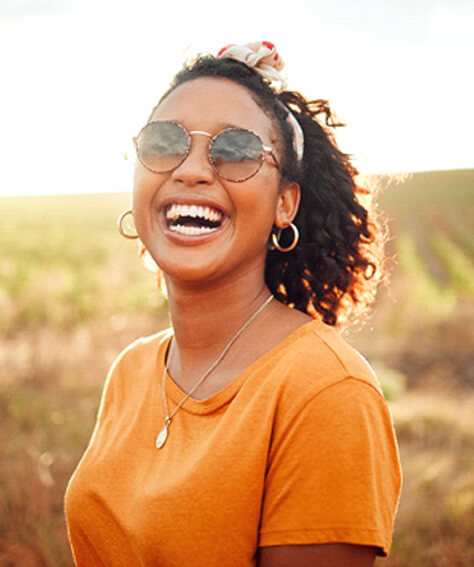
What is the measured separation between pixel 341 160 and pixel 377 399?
3.28ft

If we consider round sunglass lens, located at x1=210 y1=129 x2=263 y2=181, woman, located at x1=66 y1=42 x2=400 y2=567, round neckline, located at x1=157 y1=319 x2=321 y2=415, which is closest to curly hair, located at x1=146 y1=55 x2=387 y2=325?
woman, located at x1=66 y1=42 x2=400 y2=567

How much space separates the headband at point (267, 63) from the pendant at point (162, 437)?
3.13ft

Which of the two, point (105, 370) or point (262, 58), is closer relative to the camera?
point (262, 58)

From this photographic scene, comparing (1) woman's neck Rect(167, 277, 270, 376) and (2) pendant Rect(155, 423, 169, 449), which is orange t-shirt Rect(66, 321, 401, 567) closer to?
(2) pendant Rect(155, 423, 169, 449)

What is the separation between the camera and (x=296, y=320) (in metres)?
1.96

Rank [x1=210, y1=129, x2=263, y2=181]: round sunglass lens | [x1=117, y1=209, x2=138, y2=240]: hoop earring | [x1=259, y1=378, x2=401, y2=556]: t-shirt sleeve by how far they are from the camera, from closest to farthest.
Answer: [x1=259, y1=378, x2=401, y2=556]: t-shirt sleeve
[x1=210, y1=129, x2=263, y2=181]: round sunglass lens
[x1=117, y1=209, x2=138, y2=240]: hoop earring

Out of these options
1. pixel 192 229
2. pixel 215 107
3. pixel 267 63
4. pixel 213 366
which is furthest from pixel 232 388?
pixel 267 63

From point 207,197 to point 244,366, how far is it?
0.50m

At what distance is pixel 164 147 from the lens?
198 centimetres

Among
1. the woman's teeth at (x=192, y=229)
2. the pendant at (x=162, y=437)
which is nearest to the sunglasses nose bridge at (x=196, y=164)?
the woman's teeth at (x=192, y=229)

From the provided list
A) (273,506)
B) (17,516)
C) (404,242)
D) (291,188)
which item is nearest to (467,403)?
(17,516)

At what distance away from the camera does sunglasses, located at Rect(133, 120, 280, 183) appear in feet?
6.36

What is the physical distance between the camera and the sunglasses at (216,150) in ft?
6.36

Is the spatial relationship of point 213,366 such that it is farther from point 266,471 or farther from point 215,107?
point 215,107
